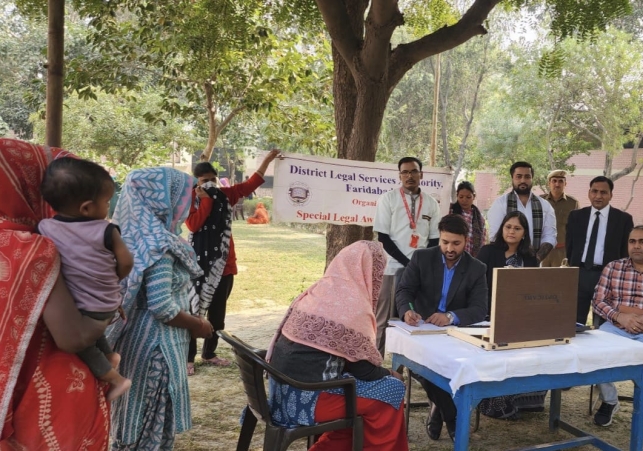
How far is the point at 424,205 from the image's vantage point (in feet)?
17.1

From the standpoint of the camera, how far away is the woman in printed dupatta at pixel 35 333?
163 cm

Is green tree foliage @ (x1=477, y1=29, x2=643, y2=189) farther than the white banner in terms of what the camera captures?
Yes

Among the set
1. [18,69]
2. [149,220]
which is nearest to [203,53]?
[149,220]

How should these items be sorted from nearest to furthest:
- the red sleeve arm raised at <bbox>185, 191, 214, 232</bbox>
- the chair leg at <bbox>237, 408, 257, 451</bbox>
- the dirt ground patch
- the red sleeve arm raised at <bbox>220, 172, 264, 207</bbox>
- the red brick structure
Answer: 1. the chair leg at <bbox>237, 408, 257, 451</bbox>
2. the dirt ground patch
3. the red sleeve arm raised at <bbox>185, 191, 214, 232</bbox>
4. the red sleeve arm raised at <bbox>220, 172, 264, 207</bbox>
5. the red brick structure

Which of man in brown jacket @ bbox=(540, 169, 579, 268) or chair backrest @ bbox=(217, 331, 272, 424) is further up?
man in brown jacket @ bbox=(540, 169, 579, 268)

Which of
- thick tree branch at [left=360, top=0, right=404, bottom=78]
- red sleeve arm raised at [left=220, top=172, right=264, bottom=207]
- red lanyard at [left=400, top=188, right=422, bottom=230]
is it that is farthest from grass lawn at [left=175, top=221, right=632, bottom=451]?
thick tree branch at [left=360, top=0, right=404, bottom=78]

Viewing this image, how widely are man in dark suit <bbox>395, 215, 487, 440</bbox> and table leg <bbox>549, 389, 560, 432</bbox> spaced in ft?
2.82

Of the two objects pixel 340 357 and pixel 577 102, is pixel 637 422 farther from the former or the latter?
pixel 577 102

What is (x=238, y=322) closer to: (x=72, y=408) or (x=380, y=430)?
(x=380, y=430)

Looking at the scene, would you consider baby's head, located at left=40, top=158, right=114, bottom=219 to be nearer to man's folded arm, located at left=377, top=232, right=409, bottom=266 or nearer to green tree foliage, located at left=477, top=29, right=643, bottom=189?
man's folded arm, located at left=377, top=232, right=409, bottom=266

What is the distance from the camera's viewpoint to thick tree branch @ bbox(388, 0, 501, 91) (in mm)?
5156

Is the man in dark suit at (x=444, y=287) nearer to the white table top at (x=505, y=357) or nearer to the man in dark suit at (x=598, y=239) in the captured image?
the white table top at (x=505, y=357)

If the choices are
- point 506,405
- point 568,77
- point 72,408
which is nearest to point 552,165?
point 568,77

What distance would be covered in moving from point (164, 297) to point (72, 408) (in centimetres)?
66
